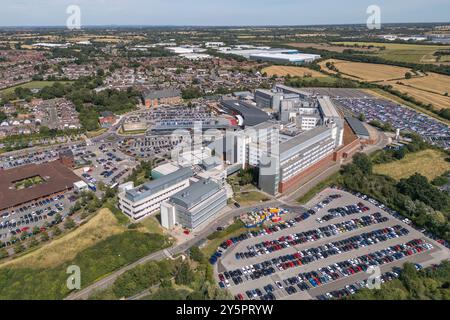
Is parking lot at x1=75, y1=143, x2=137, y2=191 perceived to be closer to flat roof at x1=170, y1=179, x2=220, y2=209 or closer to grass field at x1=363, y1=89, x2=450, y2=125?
flat roof at x1=170, y1=179, x2=220, y2=209

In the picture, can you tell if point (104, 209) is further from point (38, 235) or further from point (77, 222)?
point (38, 235)

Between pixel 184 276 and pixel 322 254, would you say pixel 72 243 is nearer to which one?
pixel 184 276

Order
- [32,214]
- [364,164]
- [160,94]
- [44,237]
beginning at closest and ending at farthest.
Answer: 1. [44,237]
2. [32,214]
3. [364,164]
4. [160,94]

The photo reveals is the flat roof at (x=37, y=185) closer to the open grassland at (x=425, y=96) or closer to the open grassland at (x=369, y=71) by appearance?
the open grassland at (x=425, y=96)

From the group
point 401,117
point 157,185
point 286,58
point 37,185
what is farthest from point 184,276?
point 286,58

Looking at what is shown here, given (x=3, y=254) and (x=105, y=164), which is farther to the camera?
(x=105, y=164)

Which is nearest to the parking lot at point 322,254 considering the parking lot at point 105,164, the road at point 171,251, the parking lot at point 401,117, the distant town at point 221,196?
the distant town at point 221,196


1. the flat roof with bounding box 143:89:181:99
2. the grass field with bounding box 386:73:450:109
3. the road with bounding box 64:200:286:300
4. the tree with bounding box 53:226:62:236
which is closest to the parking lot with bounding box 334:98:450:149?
the grass field with bounding box 386:73:450:109
